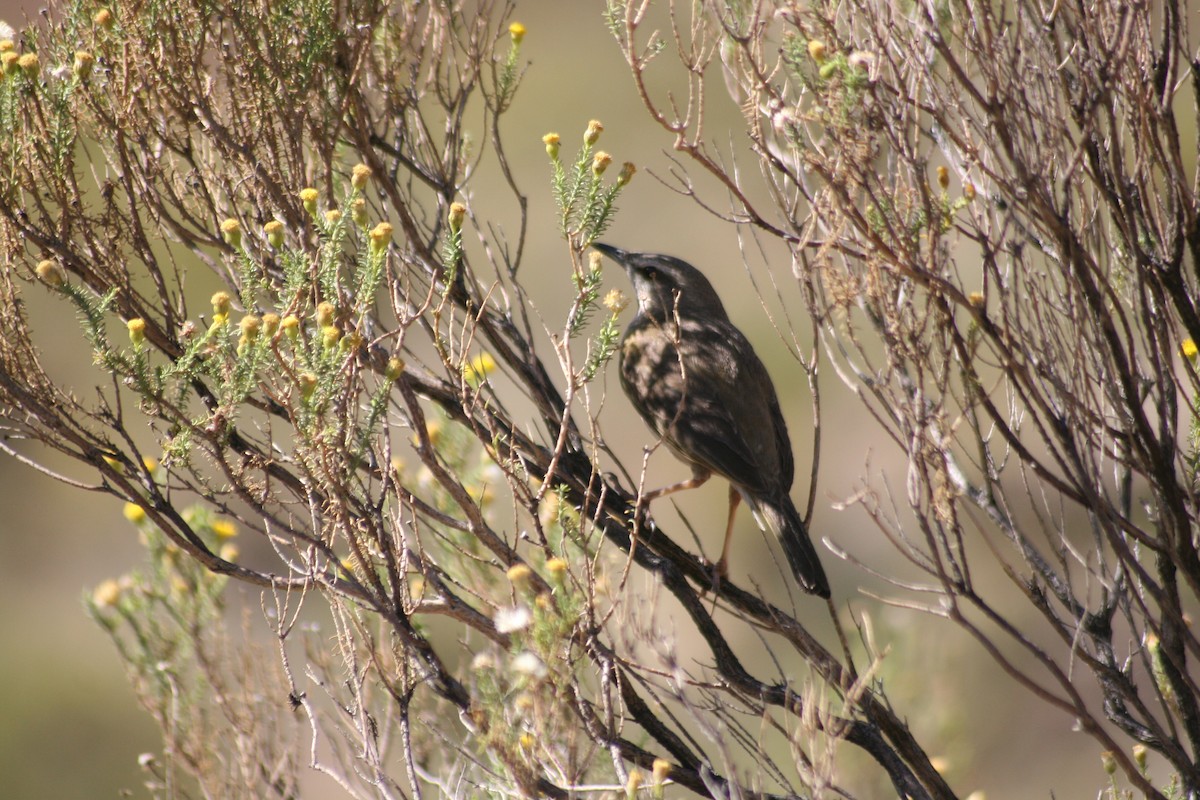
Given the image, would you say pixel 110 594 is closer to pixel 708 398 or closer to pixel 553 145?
pixel 708 398

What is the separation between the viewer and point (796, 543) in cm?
457

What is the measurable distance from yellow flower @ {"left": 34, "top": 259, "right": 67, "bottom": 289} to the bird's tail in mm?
2648

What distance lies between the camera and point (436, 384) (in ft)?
11.7

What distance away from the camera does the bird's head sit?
18.0ft

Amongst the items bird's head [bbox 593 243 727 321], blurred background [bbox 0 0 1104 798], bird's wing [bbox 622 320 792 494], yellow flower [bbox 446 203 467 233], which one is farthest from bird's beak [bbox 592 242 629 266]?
blurred background [bbox 0 0 1104 798]

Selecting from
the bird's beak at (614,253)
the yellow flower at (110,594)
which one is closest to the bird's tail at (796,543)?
the bird's beak at (614,253)

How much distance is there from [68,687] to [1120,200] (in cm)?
1086

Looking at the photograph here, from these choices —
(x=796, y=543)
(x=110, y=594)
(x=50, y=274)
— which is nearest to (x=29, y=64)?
(x=50, y=274)

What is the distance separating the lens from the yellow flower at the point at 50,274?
262cm

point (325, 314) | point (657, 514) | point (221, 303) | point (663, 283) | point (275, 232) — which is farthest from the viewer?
point (657, 514)

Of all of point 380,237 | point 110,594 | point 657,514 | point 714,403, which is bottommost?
point 380,237

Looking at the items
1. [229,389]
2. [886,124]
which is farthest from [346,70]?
[886,124]

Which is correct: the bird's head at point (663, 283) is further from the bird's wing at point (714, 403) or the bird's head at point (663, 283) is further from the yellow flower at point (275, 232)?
the yellow flower at point (275, 232)

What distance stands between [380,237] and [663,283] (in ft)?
10.2
